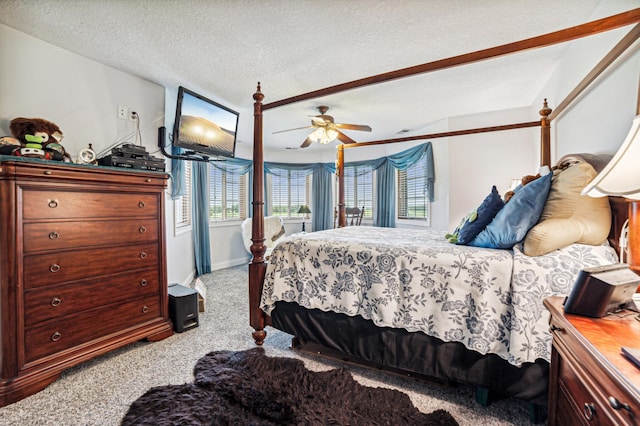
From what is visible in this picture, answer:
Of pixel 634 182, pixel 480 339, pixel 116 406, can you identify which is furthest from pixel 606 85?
pixel 116 406

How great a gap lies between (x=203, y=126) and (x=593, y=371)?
311 centimetres

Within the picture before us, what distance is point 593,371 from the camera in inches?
27.5

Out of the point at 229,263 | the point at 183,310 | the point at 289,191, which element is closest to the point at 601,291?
the point at 183,310

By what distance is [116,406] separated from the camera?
1496mm

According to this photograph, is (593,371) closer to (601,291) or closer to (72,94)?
(601,291)

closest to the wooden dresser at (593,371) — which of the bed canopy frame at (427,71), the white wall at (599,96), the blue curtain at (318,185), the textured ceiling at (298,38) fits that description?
the bed canopy frame at (427,71)

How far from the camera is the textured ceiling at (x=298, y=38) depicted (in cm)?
172

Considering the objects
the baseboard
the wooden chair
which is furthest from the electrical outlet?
the wooden chair

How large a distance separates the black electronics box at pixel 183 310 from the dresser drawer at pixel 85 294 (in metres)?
0.20

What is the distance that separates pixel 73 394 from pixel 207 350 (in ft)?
2.50

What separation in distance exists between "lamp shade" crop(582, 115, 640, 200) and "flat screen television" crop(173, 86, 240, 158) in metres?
2.87

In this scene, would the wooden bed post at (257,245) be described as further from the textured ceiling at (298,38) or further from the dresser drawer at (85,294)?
the dresser drawer at (85,294)

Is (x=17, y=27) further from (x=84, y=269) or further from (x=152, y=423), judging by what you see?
(x=152, y=423)

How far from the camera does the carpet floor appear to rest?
1.43 m
